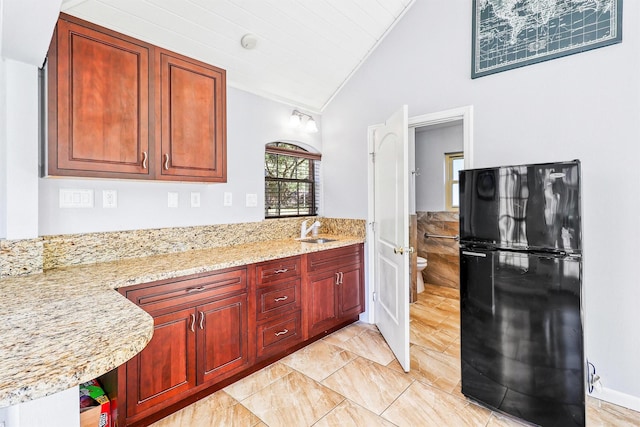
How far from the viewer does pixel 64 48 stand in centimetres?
163

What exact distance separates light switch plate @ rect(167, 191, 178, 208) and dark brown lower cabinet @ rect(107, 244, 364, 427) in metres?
0.74

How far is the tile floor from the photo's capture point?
1.83 meters

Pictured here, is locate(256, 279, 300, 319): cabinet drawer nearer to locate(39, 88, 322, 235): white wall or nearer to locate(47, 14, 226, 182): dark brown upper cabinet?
locate(39, 88, 322, 235): white wall

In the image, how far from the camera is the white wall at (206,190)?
193 cm

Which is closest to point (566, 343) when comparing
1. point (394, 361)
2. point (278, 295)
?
point (394, 361)

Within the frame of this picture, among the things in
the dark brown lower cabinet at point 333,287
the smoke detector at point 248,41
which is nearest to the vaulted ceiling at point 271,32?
the smoke detector at point 248,41

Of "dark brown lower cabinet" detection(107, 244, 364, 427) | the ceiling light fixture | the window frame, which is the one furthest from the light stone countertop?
the window frame

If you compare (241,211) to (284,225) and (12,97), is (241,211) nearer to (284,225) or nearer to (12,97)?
(284,225)

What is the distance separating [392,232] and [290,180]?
1.31 m

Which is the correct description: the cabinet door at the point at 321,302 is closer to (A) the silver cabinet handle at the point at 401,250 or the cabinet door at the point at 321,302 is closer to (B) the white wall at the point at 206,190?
(A) the silver cabinet handle at the point at 401,250

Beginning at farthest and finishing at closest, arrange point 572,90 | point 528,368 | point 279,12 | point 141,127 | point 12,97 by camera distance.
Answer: point 279,12, point 572,90, point 141,127, point 528,368, point 12,97

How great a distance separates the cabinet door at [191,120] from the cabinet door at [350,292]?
1.45 m

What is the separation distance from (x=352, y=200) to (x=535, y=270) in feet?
6.12

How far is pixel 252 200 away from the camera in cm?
293
